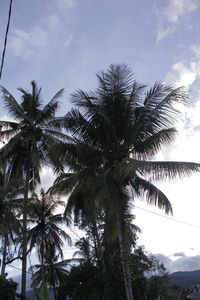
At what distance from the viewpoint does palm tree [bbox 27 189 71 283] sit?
25.1 m

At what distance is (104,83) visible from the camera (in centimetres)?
1281

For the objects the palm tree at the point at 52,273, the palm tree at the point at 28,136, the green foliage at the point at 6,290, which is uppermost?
the palm tree at the point at 28,136

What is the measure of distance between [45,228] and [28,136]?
33.8 feet

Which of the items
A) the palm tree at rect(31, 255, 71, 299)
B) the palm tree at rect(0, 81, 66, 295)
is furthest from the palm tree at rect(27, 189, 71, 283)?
the palm tree at rect(0, 81, 66, 295)

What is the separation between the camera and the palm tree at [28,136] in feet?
60.1

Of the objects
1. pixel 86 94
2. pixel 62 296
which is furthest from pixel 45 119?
pixel 62 296

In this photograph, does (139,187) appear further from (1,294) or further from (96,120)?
(1,294)

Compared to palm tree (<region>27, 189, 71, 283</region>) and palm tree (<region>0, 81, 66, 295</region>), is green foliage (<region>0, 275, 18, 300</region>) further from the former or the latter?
palm tree (<region>27, 189, 71, 283</region>)

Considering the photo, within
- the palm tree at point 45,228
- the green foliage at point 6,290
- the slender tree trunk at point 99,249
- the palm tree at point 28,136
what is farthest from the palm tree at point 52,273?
the green foliage at point 6,290

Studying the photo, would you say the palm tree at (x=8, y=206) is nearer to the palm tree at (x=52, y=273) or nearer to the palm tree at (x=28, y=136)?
the palm tree at (x=28, y=136)

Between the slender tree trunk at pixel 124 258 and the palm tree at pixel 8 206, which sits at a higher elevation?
the palm tree at pixel 8 206

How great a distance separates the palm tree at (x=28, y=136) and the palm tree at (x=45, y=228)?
6.13 metres

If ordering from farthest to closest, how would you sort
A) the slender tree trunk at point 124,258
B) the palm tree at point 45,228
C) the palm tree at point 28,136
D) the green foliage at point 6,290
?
1. the palm tree at point 45,228
2. the palm tree at point 28,136
3. the green foliage at point 6,290
4. the slender tree trunk at point 124,258

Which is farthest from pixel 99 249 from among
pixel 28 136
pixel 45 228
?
pixel 28 136
